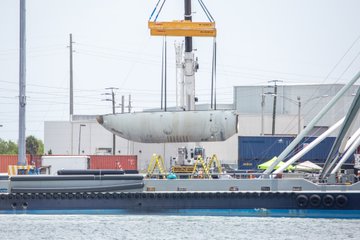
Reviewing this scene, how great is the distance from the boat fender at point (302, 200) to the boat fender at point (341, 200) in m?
1.53

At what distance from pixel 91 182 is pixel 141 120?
5.30 meters

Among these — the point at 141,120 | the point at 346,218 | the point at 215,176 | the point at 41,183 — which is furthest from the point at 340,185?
the point at 41,183

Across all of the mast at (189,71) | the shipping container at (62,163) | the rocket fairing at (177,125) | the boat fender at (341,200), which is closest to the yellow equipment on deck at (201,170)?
the rocket fairing at (177,125)

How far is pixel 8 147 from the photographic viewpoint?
177m

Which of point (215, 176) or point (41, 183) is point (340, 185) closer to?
point (215, 176)

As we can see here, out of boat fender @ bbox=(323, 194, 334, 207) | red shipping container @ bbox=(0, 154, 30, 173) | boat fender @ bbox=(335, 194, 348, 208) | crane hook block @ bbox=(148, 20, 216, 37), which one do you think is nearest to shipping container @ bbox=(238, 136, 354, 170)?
red shipping container @ bbox=(0, 154, 30, 173)

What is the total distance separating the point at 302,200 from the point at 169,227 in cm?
695

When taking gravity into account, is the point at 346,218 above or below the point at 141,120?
below

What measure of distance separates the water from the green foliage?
11951 cm

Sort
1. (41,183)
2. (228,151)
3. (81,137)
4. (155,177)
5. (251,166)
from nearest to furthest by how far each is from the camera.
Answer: (41,183) < (155,177) < (251,166) < (228,151) < (81,137)

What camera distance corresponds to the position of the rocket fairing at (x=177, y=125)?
2077 inches

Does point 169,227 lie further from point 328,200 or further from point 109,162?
point 109,162

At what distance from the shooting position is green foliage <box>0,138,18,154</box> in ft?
567

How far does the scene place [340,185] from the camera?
49.6m
